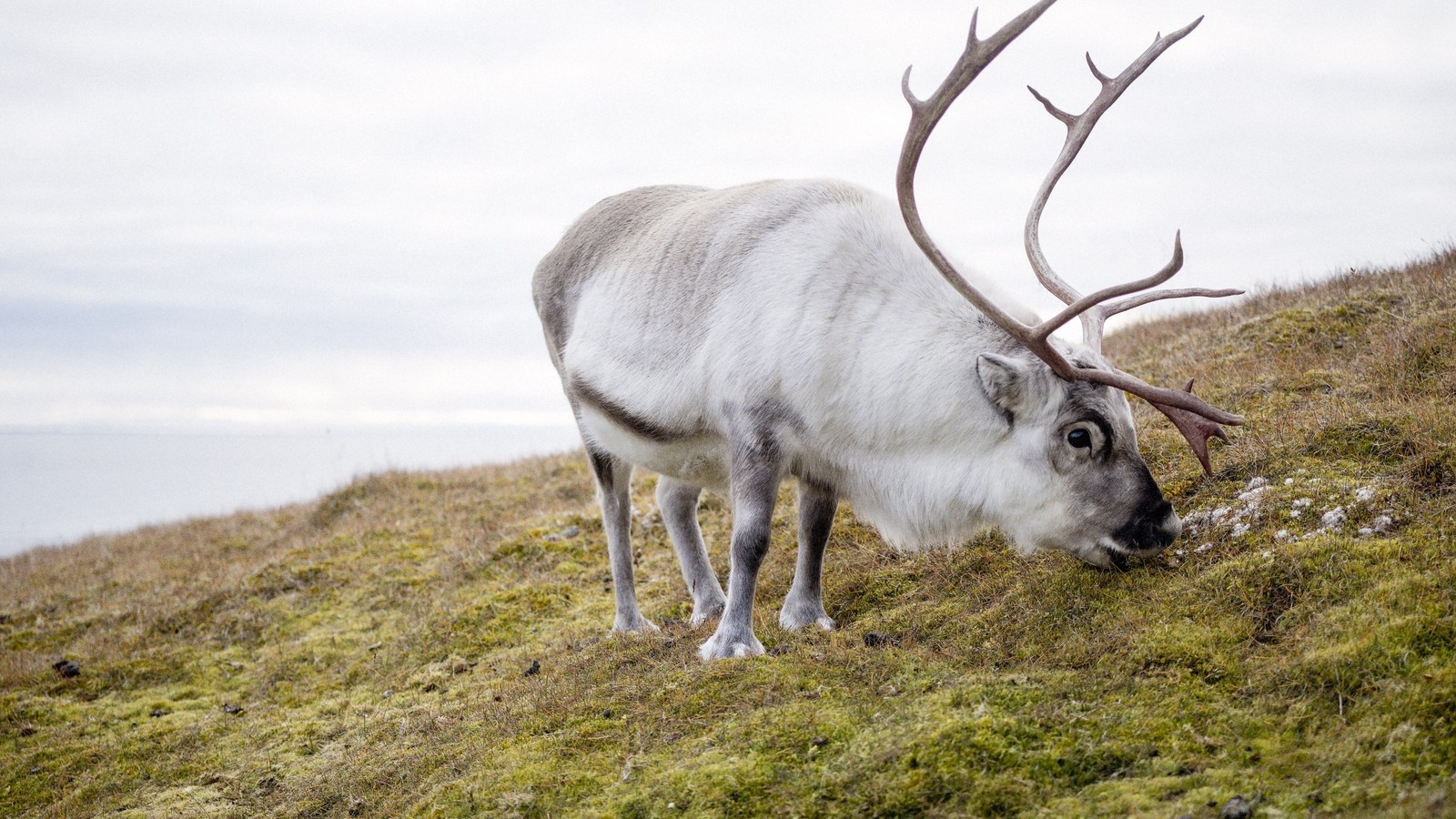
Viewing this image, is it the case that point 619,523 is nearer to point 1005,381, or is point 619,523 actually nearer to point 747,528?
point 747,528

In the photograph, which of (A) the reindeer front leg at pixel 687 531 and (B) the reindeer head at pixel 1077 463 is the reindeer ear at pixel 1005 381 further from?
(A) the reindeer front leg at pixel 687 531

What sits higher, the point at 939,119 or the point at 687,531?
the point at 939,119

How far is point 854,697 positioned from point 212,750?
425cm

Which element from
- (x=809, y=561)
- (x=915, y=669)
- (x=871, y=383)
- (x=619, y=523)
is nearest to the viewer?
(x=915, y=669)

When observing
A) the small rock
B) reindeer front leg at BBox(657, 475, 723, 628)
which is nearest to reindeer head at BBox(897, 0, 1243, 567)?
the small rock

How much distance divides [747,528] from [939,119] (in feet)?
7.22

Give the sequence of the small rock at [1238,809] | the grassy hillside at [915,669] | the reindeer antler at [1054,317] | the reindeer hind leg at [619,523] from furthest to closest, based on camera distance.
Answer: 1. the reindeer hind leg at [619,523]
2. the reindeer antler at [1054,317]
3. the grassy hillside at [915,669]
4. the small rock at [1238,809]

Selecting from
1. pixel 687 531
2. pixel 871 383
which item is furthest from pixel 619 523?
pixel 871 383

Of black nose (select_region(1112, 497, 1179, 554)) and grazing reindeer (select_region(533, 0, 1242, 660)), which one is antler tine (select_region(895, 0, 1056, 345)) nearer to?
grazing reindeer (select_region(533, 0, 1242, 660))

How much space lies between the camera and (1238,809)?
3088 mm

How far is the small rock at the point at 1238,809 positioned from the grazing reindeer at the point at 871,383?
1.86 metres

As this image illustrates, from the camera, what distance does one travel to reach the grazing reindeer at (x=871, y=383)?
489 cm

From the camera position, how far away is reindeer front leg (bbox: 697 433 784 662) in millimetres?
5320

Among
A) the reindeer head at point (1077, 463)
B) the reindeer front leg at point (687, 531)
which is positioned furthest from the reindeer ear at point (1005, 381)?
the reindeer front leg at point (687, 531)
